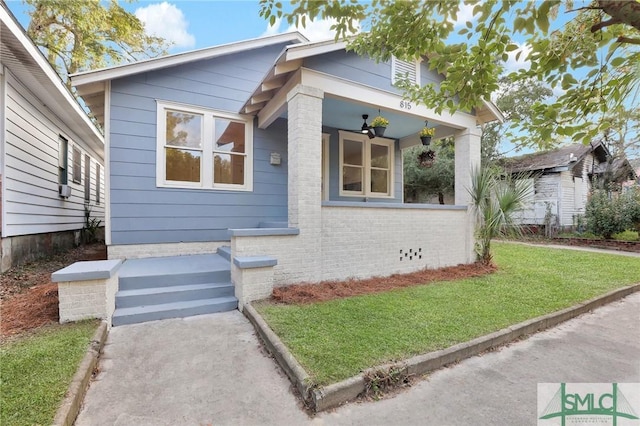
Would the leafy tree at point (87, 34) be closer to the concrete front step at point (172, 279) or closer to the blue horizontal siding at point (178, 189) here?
the blue horizontal siding at point (178, 189)

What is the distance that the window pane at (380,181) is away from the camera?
8.27 m

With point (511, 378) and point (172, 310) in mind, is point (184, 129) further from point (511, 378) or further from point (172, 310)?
point (511, 378)

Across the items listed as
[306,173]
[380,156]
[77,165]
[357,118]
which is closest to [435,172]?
[380,156]

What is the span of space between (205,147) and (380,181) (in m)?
4.73

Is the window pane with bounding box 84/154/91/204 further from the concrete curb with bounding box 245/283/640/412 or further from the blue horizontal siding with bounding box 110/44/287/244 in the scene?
the concrete curb with bounding box 245/283/640/412

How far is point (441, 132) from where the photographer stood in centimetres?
739

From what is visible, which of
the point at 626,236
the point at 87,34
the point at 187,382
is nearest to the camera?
the point at 187,382

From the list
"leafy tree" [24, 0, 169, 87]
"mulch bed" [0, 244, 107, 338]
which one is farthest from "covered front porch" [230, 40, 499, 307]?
"leafy tree" [24, 0, 169, 87]

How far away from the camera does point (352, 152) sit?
797cm

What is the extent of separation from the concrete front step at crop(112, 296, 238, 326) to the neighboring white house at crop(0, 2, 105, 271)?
2841 mm

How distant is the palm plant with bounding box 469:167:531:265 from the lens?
6023mm

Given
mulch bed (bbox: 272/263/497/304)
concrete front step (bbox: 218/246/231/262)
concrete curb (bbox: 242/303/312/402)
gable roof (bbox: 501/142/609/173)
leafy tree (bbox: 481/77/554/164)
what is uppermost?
leafy tree (bbox: 481/77/554/164)

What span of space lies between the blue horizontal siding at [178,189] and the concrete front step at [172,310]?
2078 millimetres

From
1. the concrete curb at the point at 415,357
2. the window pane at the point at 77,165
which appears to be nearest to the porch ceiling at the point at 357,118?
the concrete curb at the point at 415,357
